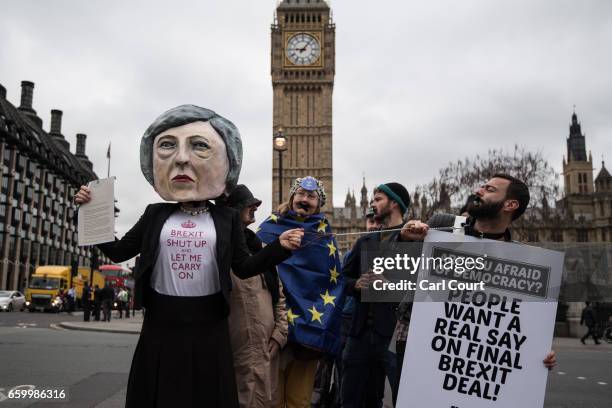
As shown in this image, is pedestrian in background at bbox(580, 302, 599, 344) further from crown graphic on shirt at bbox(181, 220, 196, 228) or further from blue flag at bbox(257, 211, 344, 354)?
crown graphic on shirt at bbox(181, 220, 196, 228)

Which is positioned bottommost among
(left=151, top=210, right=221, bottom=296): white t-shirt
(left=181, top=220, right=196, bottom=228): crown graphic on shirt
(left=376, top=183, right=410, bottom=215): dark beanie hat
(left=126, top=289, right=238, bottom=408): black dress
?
(left=126, top=289, right=238, bottom=408): black dress

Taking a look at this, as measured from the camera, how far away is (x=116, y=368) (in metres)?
7.64

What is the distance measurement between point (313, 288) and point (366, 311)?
45cm

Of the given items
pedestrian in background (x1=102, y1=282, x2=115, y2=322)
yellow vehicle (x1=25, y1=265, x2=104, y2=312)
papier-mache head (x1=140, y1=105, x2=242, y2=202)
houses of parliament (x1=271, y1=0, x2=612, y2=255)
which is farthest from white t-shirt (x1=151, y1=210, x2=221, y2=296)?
houses of parliament (x1=271, y1=0, x2=612, y2=255)

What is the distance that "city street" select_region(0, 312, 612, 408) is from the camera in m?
5.84

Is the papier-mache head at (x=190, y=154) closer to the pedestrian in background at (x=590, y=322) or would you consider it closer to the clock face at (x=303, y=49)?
the pedestrian in background at (x=590, y=322)

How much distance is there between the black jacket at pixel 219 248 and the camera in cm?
262

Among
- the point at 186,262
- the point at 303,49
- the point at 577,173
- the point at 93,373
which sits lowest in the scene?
the point at 93,373

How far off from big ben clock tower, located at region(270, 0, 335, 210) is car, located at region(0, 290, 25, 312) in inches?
1609

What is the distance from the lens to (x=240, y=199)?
147 inches

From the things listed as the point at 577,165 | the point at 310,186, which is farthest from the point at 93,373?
the point at 577,165

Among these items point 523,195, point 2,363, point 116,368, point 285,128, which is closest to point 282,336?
point 523,195

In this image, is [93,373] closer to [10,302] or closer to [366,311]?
[366,311]

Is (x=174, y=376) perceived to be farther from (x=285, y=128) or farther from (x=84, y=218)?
(x=285, y=128)
